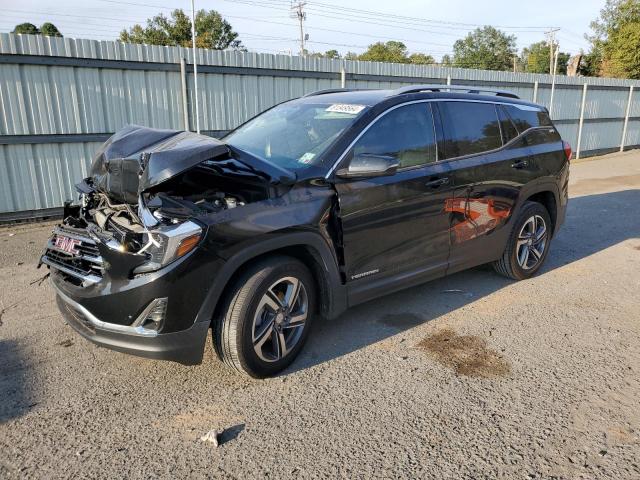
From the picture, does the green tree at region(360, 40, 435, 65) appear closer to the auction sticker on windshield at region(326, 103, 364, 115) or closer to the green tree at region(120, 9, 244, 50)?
the green tree at region(120, 9, 244, 50)

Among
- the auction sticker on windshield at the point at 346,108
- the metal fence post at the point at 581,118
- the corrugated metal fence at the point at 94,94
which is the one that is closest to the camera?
the auction sticker on windshield at the point at 346,108

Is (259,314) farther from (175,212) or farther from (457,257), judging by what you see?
(457,257)

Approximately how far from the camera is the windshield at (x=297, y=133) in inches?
149

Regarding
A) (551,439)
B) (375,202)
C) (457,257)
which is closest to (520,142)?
(457,257)

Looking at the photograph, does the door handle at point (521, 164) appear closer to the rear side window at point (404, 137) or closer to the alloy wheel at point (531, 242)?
the alloy wheel at point (531, 242)

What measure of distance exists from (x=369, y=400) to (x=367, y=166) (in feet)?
5.18

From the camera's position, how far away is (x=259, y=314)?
3.29m

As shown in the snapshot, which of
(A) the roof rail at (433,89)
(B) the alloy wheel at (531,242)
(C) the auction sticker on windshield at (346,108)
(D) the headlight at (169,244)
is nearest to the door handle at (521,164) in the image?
(B) the alloy wheel at (531,242)

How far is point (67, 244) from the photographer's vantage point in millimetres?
3350

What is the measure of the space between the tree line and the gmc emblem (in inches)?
Result: 1056

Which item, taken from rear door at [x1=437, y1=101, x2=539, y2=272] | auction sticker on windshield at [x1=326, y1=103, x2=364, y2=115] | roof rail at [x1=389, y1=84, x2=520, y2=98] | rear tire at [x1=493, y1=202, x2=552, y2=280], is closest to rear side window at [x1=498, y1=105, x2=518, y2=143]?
rear door at [x1=437, y1=101, x2=539, y2=272]

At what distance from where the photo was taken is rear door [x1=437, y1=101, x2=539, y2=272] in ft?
14.7

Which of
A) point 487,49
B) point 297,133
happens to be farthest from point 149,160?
point 487,49

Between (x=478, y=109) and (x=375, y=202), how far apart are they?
1761mm
